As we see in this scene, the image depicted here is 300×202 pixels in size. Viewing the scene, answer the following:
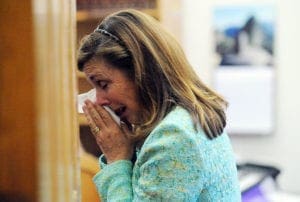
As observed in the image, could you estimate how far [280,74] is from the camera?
2549mm

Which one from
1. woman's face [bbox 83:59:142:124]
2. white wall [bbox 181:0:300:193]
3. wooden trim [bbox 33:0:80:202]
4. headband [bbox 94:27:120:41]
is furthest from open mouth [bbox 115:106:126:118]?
white wall [bbox 181:0:300:193]

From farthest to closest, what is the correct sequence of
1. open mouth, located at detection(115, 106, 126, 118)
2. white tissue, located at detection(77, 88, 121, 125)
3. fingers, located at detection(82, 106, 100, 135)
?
open mouth, located at detection(115, 106, 126, 118) < fingers, located at detection(82, 106, 100, 135) < white tissue, located at detection(77, 88, 121, 125)

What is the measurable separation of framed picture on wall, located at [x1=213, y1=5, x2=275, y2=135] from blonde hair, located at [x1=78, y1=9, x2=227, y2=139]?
1.76 metres

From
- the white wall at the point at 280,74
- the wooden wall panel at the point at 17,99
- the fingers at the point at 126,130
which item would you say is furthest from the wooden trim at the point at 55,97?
the white wall at the point at 280,74

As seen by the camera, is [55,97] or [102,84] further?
[102,84]

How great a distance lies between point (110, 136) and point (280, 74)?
1968mm

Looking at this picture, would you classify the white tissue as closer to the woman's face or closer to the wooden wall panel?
the woman's face

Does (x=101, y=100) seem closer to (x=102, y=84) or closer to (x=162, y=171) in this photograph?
(x=102, y=84)

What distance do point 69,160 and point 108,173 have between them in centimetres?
36

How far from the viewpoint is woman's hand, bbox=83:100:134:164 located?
70 cm

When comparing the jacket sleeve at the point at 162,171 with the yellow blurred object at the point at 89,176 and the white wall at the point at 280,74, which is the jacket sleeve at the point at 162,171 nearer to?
the yellow blurred object at the point at 89,176

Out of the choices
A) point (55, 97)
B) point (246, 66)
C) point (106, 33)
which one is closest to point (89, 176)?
point (106, 33)

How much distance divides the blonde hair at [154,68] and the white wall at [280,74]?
1.76 m

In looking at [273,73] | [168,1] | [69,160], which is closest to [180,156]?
[69,160]
